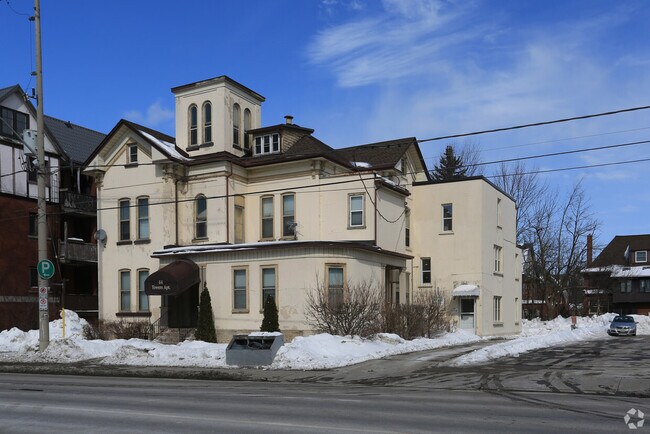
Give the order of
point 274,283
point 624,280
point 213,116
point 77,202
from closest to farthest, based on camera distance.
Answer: point 274,283, point 213,116, point 77,202, point 624,280

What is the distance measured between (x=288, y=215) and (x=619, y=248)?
6433 centimetres

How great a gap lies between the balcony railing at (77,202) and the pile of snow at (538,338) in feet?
88.9

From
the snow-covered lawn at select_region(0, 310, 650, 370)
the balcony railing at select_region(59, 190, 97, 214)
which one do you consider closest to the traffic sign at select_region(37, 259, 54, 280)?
the snow-covered lawn at select_region(0, 310, 650, 370)

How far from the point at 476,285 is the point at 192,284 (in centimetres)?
1512

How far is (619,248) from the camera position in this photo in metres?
82.9

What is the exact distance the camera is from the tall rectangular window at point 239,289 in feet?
96.8

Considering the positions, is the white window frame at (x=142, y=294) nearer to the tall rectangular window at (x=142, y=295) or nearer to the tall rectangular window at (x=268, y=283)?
the tall rectangular window at (x=142, y=295)

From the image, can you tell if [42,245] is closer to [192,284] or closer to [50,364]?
[50,364]

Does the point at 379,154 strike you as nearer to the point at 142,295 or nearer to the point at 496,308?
the point at 496,308

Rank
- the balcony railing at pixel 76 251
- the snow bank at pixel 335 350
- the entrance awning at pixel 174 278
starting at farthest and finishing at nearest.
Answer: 1. the balcony railing at pixel 76 251
2. the entrance awning at pixel 174 278
3. the snow bank at pixel 335 350

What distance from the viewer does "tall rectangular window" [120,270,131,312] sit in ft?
113

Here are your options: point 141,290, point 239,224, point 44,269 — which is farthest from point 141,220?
point 44,269

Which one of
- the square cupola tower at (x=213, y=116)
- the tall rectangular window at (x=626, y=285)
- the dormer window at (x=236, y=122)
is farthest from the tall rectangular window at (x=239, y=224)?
the tall rectangular window at (x=626, y=285)

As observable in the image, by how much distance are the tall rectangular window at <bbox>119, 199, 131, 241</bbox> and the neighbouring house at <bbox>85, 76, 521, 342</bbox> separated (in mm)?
96
